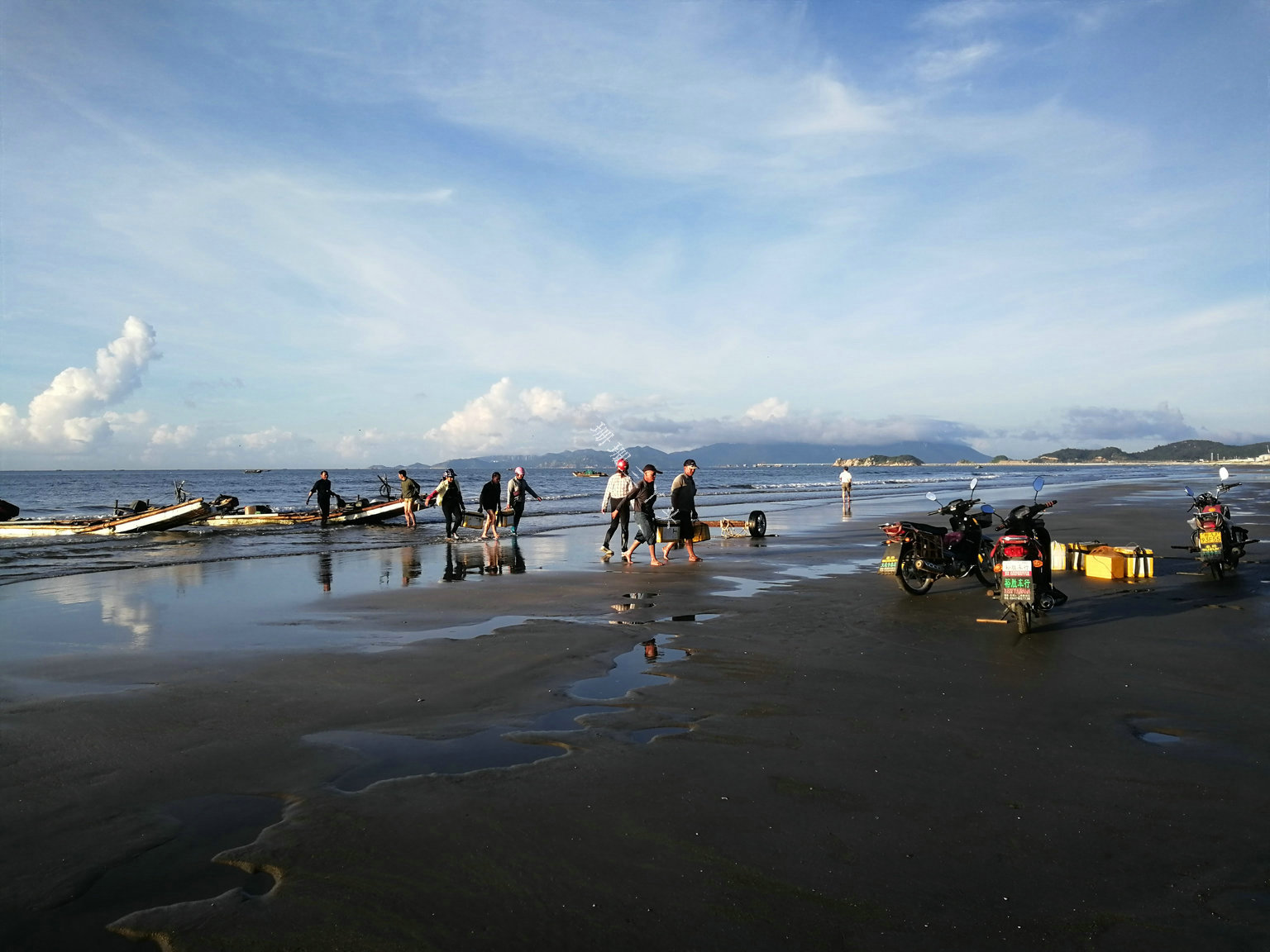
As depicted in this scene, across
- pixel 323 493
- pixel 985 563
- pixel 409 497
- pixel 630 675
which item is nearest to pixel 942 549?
pixel 985 563

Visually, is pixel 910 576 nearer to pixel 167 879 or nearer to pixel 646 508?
pixel 646 508

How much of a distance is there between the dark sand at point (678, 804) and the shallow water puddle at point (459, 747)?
102 mm

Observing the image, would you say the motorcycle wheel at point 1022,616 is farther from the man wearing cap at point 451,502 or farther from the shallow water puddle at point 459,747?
the man wearing cap at point 451,502

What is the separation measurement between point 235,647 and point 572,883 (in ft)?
20.1

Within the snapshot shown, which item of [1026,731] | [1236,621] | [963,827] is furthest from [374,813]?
[1236,621]

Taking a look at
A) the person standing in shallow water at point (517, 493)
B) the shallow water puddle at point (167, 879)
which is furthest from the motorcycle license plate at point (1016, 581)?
the person standing in shallow water at point (517, 493)

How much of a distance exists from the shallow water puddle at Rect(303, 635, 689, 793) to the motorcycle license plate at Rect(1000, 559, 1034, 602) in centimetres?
462

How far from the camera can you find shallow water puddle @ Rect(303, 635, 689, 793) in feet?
15.9

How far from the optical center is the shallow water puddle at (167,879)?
3215 millimetres

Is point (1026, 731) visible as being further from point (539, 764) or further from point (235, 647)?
point (235, 647)

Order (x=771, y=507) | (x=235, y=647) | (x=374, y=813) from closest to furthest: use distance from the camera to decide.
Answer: (x=374, y=813) → (x=235, y=647) → (x=771, y=507)

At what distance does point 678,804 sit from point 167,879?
2.41m

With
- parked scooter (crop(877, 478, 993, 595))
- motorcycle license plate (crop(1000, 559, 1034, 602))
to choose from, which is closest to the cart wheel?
parked scooter (crop(877, 478, 993, 595))

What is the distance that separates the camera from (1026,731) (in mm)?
5535
